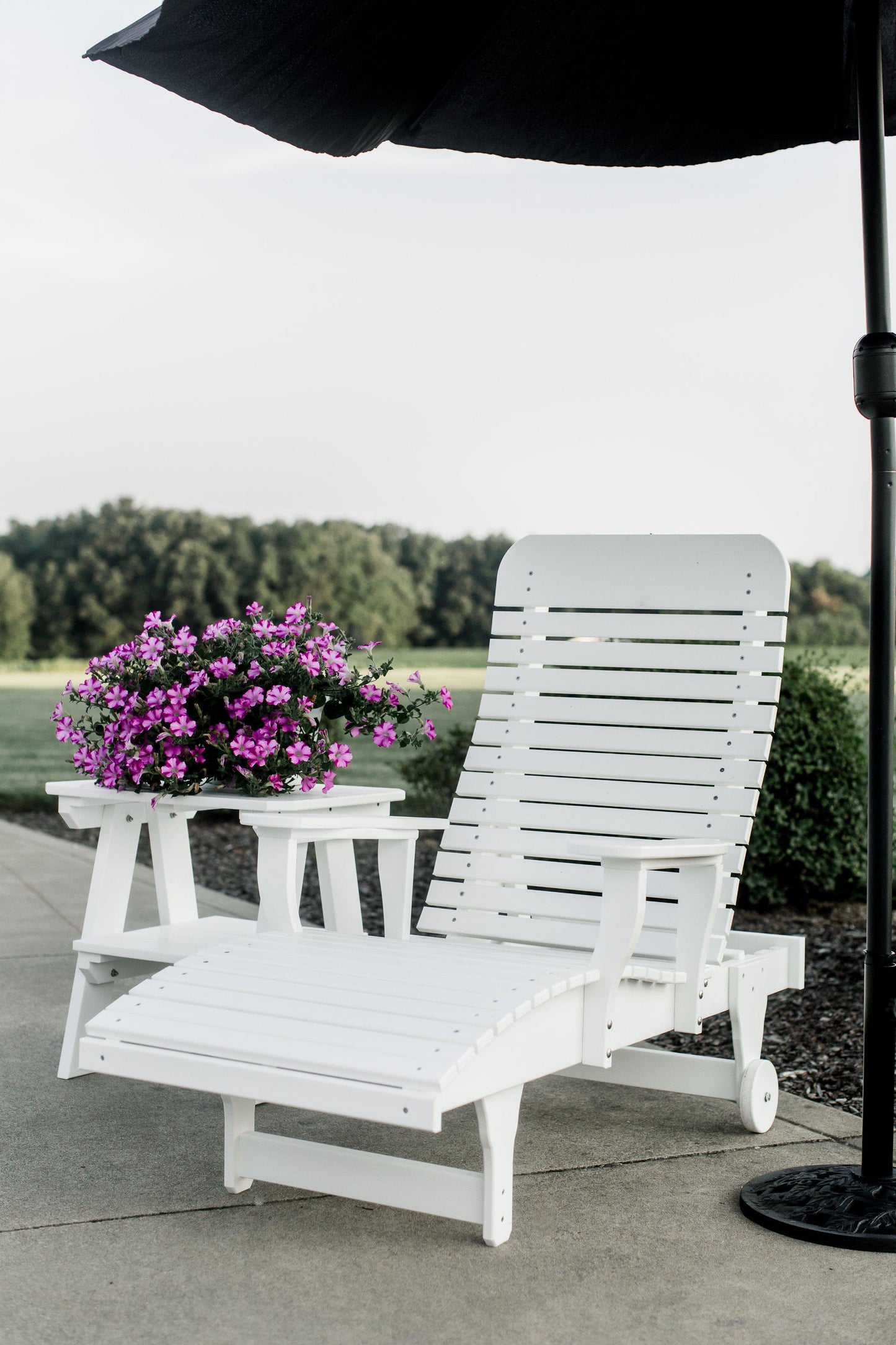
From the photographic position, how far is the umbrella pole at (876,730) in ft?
8.20

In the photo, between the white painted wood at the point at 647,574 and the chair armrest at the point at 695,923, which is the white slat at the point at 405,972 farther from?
the white painted wood at the point at 647,574

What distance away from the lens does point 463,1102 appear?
2.05 m

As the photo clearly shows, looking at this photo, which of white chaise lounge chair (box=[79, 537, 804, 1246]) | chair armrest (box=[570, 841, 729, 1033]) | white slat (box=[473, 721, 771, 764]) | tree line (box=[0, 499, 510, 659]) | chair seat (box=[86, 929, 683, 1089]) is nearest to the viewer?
chair seat (box=[86, 929, 683, 1089])

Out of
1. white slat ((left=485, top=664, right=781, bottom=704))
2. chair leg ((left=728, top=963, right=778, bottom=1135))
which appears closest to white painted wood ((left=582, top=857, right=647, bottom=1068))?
chair leg ((left=728, top=963, right=778, bottom=1135))

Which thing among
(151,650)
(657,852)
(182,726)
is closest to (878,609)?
(657,852)

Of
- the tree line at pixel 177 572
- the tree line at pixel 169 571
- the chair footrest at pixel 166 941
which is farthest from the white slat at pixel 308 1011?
the tree line at pixel 169 571

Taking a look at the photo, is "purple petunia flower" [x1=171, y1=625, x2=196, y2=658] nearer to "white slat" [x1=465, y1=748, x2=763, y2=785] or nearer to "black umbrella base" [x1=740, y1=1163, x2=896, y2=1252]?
"white slat" [x1=465, y1=748, x2=763, y2=785]

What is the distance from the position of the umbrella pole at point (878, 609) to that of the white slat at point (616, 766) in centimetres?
68

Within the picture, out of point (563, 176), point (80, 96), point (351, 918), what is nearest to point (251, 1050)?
point (351, 918)

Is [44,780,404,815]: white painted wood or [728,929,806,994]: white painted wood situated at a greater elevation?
[44,780,404,815]: white painted wood

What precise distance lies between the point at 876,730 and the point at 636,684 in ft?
3.33

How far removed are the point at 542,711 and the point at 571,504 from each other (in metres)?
12.0

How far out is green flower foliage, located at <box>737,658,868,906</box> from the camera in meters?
5.55

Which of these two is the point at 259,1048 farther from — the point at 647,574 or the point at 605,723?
the point at 647,574
